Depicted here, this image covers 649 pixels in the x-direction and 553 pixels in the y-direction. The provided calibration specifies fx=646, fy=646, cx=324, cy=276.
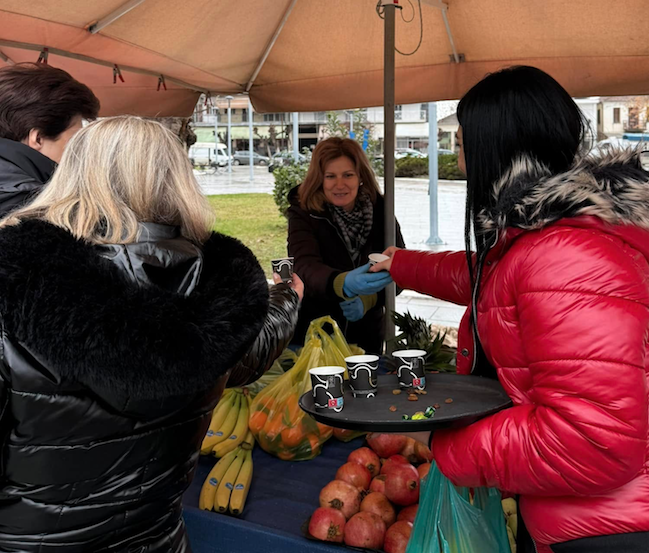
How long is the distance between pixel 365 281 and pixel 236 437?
2.70 feet

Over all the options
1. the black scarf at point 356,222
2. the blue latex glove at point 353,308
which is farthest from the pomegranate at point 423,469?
→ the black scarf at point 356,222

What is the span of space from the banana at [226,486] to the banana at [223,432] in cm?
14

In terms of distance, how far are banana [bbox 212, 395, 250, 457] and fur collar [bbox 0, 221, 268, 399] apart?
1.36 metres

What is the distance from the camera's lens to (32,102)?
2.01m

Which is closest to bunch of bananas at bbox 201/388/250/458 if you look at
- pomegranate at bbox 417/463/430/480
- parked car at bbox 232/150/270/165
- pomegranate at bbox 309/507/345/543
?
pomegranate at bbox 309/507/345/543

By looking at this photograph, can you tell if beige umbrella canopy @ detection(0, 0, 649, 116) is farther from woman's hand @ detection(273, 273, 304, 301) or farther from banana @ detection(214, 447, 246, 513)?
banana @ detection(214, 447, 246, 513)

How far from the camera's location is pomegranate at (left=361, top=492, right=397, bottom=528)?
204 centimetres

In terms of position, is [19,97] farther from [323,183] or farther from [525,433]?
[323,183]

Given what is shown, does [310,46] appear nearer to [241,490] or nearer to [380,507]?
[241,490]

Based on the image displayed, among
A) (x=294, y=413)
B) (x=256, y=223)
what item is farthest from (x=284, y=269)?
(x=256, y=223)

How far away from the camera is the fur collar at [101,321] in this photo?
1091 mm

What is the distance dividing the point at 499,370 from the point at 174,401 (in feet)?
2.25

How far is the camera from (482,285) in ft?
4.82

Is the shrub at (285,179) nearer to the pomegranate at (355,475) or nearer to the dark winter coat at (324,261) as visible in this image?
the dark winter coat at (324,261)
